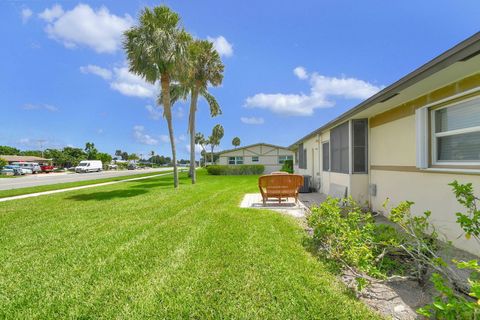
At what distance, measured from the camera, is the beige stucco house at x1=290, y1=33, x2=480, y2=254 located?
13.8 feet

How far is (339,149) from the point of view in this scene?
30.9 feet

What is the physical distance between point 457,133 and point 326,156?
271 inches

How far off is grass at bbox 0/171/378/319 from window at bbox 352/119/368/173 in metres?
3.14

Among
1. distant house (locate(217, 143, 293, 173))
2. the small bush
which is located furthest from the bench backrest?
distant house (locate(217, 143, 293, 173))

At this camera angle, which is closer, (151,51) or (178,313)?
(178,313)

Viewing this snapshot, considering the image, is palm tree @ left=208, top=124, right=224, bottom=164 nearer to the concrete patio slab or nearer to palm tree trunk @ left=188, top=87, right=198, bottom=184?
palm tree trunk @ left=188, top=87, right=198, bottom=184

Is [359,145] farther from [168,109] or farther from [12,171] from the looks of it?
[12,171]

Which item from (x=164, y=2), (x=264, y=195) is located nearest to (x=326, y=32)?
(x=164, y=2)

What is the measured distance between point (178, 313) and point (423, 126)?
18.2ft

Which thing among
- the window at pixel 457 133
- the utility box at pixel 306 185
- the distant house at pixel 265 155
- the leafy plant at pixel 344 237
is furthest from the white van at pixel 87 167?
the window at pixel 457 133

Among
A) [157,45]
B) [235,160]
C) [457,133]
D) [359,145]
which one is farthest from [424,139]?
[235,160]

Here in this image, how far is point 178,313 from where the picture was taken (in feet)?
9.08

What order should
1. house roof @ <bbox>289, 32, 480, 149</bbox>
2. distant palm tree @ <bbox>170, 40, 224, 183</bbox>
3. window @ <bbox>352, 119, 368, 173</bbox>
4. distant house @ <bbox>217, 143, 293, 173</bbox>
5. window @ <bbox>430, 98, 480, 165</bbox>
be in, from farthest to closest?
distant house @ <bbox>217, 143, 293, 173</bbox> → distant palm tree @ <bbox>170, 40, 224, 183</bbox> → window @ <bbox>352, 119, 368, 173</bbox> → window @ <bbox>430, 98, 480, 165</bbox> → house roof @ <bbox>289, 32, 480, 149</bbox>

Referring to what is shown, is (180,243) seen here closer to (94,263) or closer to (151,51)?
(94,263)
